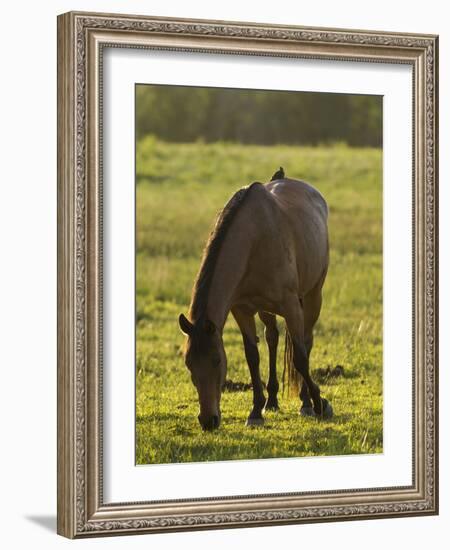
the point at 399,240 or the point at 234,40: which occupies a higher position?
the point at 234,40

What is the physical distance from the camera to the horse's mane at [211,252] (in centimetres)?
871

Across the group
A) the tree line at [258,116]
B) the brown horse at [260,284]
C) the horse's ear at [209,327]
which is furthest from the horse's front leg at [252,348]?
the tree line at [258,116]

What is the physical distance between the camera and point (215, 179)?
10172mm

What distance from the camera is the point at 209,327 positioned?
28.3ft

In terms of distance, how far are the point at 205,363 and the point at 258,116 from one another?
1647mm

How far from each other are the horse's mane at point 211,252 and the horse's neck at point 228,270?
0.03 metres

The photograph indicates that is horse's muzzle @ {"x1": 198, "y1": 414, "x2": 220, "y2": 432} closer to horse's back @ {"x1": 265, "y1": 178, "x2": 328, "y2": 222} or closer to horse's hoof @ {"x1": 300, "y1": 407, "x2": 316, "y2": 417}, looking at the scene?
horse's hoof @ {"x1": 300, "y1": 407, "x2": 316, "y2": 417}

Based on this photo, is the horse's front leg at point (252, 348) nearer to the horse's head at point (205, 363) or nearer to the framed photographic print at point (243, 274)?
the framed photographic print at point (243, 274)

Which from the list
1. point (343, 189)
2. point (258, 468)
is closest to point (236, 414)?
point (258, 468)

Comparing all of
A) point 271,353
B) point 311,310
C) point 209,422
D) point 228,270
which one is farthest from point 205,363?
point 311,310

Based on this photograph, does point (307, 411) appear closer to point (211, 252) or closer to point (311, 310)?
point (311, 310)

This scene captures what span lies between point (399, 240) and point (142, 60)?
6.89 feet

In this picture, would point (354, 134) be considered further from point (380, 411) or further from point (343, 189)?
point (380, 411)

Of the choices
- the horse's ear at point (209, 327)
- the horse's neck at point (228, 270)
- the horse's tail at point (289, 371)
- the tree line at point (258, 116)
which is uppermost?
the tree line at point (258, 116)
